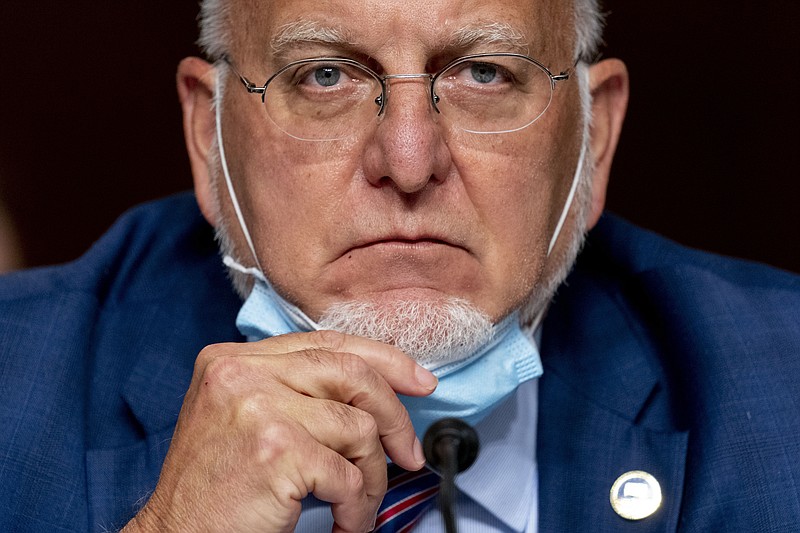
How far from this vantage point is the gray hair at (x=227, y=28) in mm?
2355

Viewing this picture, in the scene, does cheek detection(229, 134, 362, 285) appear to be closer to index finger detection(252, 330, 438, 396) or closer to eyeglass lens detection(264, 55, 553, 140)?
eyeglass lens detection(264, 55, 553, 140)

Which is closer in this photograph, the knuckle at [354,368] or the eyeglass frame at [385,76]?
the knuckle at [354,368]

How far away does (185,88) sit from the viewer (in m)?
2.52

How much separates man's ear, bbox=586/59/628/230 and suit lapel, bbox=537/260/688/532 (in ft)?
1.01

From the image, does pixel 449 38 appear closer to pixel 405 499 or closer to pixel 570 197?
pixel 570 197

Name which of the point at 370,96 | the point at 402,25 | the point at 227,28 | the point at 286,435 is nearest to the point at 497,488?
the point at 286,435

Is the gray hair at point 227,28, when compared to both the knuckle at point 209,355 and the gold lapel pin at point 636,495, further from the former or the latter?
the gold lapel pin at point 636,495

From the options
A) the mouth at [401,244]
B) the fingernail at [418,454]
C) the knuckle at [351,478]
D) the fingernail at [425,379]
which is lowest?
the fingernail at [418,454]

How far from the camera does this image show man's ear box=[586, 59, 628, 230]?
2494 mm

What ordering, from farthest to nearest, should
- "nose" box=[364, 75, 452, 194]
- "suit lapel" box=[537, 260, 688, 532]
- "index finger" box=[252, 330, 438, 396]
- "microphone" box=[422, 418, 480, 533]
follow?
"suit lapel" box=[537, 260, 688, 532] → "nose" box=[364, 75, 452, 194] → "index finger" box=[252, 330, 438, 396] → "microphone" box=[422, 418, 480, 533]

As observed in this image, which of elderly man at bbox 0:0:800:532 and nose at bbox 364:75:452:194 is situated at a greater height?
nose at bbox 364:75:452:194

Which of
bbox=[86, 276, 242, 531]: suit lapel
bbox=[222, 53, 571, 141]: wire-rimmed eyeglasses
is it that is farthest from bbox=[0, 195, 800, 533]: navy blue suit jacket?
bbox=[222, 53, 571, 141]: wire-rimmed eyeglasses

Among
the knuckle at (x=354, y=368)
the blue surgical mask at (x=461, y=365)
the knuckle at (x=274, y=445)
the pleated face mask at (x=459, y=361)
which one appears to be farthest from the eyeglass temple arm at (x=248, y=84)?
the knuckle at (x=274, y=445)

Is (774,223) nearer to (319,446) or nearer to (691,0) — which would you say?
(691,0)
